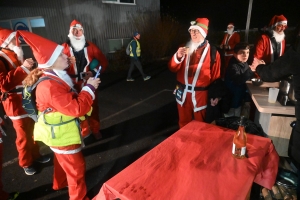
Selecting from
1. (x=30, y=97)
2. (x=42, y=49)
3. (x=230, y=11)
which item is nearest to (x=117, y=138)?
(x=30, y=97)

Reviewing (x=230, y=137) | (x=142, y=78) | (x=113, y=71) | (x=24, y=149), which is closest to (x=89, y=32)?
(x=113, y=71)

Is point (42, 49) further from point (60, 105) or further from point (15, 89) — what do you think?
point (15, 89)

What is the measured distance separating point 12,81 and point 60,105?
4.27ft

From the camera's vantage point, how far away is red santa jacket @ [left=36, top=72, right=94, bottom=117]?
1979 mm

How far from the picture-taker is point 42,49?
6.57 ft

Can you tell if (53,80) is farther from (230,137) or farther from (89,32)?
(89,32)

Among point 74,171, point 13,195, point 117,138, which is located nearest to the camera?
point 74,171

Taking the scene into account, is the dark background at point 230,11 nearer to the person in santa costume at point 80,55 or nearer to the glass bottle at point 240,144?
the person in santa costume at point 80,55

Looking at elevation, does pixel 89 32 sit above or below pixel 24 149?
above

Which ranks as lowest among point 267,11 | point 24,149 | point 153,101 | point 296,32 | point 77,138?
point 153,101

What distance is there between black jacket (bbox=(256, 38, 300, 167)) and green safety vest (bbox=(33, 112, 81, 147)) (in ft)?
6.69

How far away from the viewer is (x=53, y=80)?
2.03 metres

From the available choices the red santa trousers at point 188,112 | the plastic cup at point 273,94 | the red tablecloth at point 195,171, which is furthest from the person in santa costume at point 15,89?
the plastic cup at point 273,94

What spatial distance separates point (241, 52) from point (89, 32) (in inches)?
340
